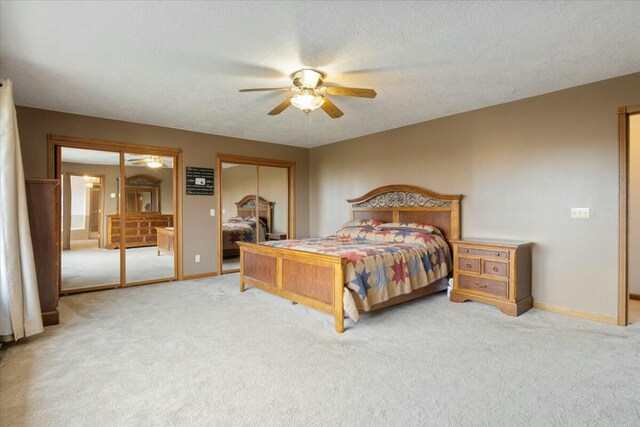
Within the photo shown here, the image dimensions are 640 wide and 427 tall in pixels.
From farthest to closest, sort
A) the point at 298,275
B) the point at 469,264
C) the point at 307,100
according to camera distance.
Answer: the point at 469,264 → the point at 298,275 → the point at 307,100

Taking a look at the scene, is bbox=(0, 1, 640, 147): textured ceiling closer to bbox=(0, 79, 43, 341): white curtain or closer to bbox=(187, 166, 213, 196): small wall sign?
bbox=(0, 79, 43, 341): white curtain

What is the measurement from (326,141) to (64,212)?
4.14 metres

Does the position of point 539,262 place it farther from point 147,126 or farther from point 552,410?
point 147,126

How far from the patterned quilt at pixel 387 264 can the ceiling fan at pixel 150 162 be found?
7.78 ft

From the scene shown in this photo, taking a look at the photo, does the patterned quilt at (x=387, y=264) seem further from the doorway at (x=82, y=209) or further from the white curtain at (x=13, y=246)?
the doorway at (x=82, y=209)

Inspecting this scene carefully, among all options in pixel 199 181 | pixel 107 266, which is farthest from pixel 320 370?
pixel 199 181

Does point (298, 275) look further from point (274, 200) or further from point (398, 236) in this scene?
point (274, 200)

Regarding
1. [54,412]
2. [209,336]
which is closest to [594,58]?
[209,336]

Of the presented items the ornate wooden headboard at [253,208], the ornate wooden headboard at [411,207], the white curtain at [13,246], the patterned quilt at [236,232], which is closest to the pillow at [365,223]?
the ornate wooden headboard at [411,207]

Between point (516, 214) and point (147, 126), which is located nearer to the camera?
point (516, 214)

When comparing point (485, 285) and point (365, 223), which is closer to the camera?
point (485, 285)

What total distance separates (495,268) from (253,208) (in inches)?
160

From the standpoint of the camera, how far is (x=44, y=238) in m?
3.22

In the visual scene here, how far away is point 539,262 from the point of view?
385 centimetres
